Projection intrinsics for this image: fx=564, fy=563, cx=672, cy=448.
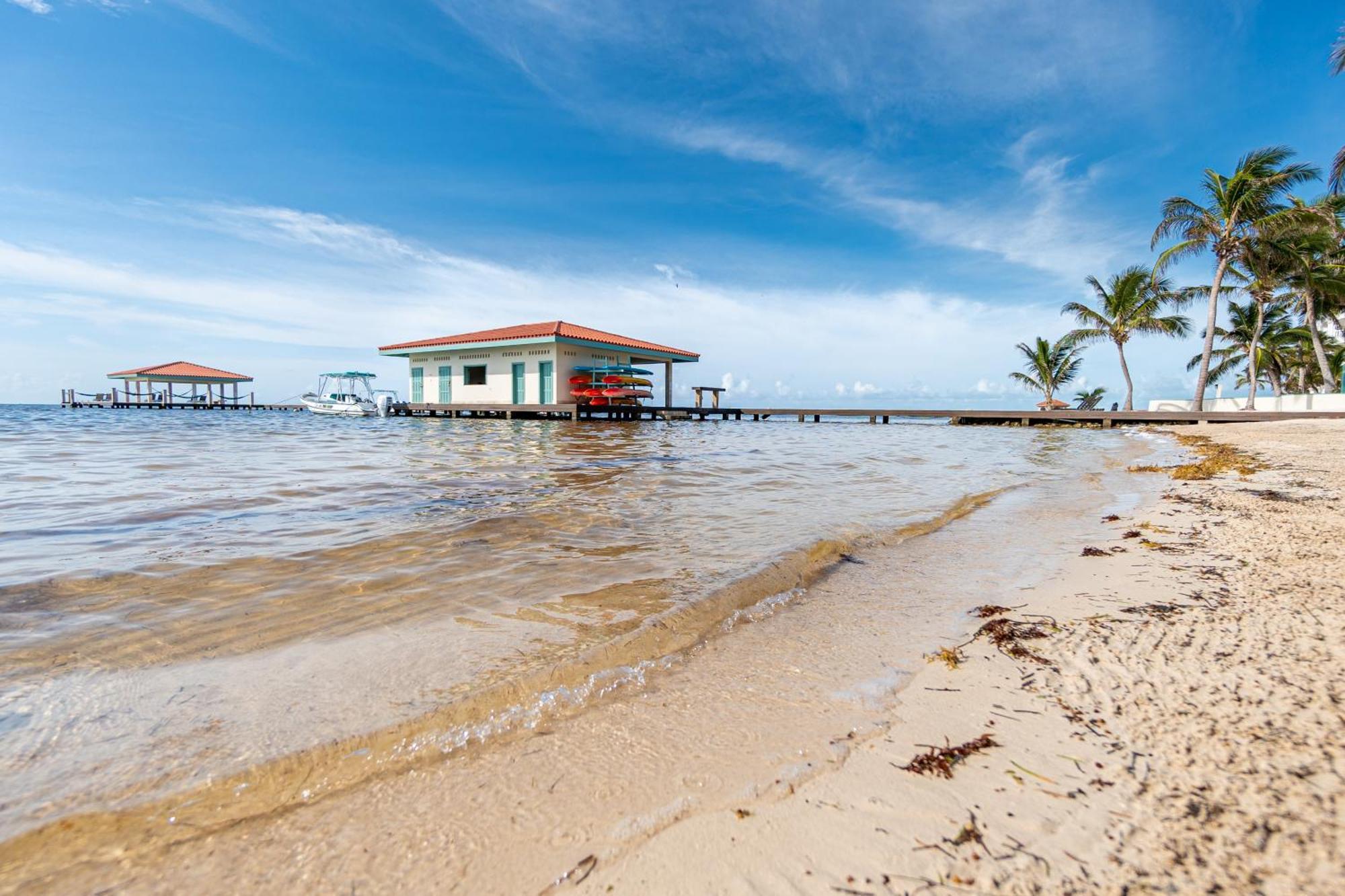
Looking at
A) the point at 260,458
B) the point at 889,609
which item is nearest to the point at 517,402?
the point at 260,458

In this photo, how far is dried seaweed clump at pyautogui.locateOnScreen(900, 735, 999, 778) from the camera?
1.46 m

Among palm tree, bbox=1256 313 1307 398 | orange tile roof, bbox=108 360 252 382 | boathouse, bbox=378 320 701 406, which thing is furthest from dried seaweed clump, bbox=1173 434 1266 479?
orange tile roof, bbox=108 360 252 382

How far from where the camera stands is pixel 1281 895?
3.20 ft

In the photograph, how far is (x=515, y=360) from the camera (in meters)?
26.5

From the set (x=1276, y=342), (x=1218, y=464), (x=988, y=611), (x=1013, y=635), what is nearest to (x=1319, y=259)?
(x=1276, y=342)

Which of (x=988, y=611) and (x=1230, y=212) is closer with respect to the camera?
(x=988, y=611)

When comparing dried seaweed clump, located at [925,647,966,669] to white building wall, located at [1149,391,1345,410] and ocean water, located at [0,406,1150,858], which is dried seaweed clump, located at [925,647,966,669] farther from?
white building wall, located at [1149,391,1345,410]

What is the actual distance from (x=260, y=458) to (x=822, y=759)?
10917 mm

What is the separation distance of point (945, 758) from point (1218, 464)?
956 cm

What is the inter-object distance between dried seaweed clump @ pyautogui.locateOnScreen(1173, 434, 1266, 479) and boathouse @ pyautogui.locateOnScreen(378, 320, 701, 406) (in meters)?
20.2

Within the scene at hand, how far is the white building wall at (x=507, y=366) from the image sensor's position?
83.9ft

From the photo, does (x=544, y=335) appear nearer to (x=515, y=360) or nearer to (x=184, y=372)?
(x=515, y=360)

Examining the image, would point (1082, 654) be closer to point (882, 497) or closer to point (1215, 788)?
point (1215, 788)

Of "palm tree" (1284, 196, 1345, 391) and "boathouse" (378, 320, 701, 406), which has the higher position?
"palm tree" (1284, 196, 1345, 391)
